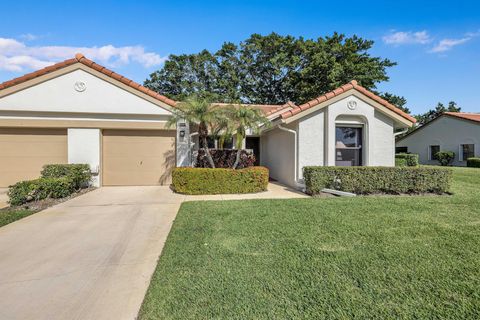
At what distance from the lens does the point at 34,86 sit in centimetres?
1027

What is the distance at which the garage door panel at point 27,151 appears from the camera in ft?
34.1

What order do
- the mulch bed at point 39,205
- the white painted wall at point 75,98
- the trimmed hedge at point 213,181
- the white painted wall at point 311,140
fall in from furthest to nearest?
1. the white painted wall at point 75,98
2. the white painted wall at point 311,140
3. the trimmed hedge at point 213,181
4. the mulch bed at point 39,205

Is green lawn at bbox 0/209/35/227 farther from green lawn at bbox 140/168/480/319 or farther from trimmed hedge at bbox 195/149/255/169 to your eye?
trimmed hedge at bbox 195/149/255/169

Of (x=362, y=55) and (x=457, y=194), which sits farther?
(x=362, y=55)

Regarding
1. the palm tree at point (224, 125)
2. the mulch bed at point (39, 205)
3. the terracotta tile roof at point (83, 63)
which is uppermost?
the terracotta tile roof at point (83, 63)

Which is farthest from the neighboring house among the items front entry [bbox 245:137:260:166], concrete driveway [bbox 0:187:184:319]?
concrete driveway [bbox 0:187:184:319]

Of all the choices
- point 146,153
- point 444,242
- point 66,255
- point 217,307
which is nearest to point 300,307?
point 217,307

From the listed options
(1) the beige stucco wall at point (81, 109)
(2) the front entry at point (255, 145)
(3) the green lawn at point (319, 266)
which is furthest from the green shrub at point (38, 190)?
(2) the front entry at point (255, 145)

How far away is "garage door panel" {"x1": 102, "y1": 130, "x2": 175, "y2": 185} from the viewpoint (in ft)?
36.3

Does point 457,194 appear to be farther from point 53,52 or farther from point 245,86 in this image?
point 245,86

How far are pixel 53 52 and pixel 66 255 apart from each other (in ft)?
50.4

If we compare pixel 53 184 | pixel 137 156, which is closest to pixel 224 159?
pixel 137 156

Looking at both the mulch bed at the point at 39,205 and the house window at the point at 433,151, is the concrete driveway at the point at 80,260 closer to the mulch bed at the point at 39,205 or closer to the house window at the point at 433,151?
the mulch bed at the point at 39,205

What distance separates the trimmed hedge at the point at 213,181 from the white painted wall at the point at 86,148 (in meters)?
4.16
